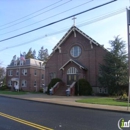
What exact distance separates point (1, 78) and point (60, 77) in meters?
40.5

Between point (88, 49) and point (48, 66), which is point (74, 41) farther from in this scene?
point (48, 66)

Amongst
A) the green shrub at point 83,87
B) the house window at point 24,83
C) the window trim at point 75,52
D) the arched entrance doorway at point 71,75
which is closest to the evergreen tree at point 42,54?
the house window at point 24,83

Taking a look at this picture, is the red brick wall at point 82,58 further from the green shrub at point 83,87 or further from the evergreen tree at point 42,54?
the evergreen tree at point 42,54

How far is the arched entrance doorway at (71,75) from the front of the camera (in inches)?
1358

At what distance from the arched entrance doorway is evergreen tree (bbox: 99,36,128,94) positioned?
5.66m

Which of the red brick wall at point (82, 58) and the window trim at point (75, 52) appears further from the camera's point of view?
the window trim at point (75, 52)

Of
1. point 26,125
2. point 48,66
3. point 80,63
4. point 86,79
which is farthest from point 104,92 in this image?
point 26,125

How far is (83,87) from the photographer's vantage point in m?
31.3

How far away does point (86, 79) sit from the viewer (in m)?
34.3

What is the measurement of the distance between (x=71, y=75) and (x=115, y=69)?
878 centimetres

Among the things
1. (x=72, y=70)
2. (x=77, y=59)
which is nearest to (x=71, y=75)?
(x=72, y=70)

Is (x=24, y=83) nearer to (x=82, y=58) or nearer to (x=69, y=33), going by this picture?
(x=69, y=33)

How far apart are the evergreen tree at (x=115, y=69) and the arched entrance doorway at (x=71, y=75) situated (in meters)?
5.66

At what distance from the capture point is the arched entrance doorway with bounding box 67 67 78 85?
34500 millimetres
